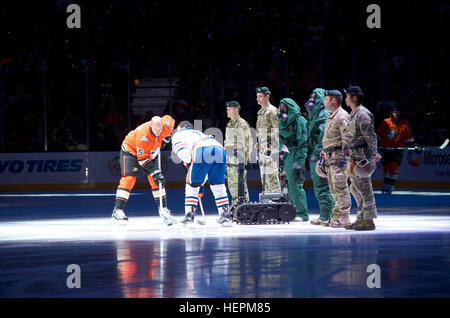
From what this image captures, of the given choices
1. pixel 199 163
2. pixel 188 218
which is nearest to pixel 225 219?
pixel 188 218

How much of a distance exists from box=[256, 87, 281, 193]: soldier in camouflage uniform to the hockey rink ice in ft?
3.39

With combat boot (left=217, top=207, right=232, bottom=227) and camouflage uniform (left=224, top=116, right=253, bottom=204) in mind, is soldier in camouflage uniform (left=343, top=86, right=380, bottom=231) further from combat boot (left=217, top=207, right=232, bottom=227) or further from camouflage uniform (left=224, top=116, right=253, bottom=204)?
camouflage uniform (left=224, top=116, right=253, bottom=204)

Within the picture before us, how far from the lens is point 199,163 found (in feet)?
38.2

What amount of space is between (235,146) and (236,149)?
7 cm

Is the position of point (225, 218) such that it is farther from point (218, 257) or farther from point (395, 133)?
point (395, 133)

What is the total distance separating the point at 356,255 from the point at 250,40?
52.2 ft

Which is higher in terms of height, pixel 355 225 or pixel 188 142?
pixel 188 142

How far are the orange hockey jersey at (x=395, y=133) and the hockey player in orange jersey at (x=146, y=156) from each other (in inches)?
344

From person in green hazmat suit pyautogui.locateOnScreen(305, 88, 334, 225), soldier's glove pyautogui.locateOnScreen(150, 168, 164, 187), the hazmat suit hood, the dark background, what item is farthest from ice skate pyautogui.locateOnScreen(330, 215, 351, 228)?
the dark background

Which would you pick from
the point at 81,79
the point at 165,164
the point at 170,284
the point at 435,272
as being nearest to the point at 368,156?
the point at 435,272

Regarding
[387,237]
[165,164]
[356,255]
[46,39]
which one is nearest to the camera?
[356,255]

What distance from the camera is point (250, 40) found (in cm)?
2420

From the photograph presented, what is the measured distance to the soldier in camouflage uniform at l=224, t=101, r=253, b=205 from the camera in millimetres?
13406

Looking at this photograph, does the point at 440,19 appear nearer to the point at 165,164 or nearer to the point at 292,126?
the point at 165,164
